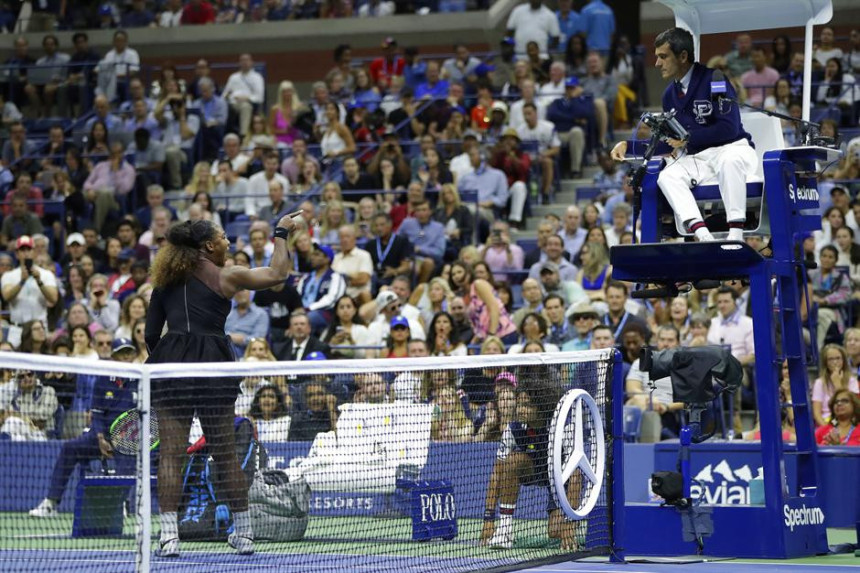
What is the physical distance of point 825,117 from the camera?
19203 millimetres

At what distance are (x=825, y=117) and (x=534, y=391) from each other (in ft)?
36.1

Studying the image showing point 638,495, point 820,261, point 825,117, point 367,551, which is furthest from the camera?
point 825,117

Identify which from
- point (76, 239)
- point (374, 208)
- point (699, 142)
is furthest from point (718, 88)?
point (76, 239)

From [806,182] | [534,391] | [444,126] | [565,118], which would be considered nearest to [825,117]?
[565,118]

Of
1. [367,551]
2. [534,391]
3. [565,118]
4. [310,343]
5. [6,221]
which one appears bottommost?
[367,551]

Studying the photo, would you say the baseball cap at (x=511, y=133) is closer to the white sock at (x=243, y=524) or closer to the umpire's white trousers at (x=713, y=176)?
the umpire's white trousers at (x=713, y=176)

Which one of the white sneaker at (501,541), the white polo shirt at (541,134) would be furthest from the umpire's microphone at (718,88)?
the white polo shirt at (541,134)

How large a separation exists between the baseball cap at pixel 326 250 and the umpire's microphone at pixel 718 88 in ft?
27.2

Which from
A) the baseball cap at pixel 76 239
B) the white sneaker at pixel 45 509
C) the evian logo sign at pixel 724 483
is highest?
the baseball cap at pixel 76 239

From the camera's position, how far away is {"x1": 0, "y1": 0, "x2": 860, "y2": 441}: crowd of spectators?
51.2ft

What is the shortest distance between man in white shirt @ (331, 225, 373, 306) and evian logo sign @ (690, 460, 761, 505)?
22.1ft

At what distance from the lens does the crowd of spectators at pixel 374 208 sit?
51.2ft

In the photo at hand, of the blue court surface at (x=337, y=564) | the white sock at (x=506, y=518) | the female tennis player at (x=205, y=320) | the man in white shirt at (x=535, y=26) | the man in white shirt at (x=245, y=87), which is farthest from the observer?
the man in white shirt at (x=245, y=87)

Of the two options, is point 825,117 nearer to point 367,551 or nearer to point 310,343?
point 310,343
